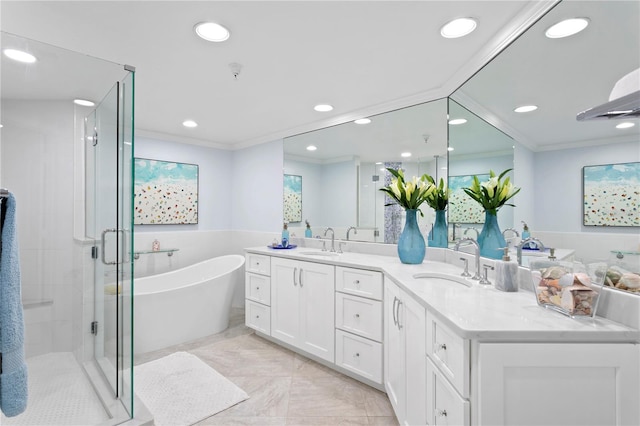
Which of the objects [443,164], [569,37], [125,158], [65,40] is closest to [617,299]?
[569,37]

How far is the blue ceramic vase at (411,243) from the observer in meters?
2.37

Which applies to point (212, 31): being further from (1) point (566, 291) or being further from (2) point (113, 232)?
(1) point (566, 291)

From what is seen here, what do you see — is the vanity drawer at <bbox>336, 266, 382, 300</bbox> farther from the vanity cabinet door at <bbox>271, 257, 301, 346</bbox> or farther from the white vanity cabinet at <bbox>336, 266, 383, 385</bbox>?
the vanity cabinet door at <bbox>271, 257, 301, 346</bbox>

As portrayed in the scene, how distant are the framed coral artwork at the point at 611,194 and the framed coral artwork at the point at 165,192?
4.12 m

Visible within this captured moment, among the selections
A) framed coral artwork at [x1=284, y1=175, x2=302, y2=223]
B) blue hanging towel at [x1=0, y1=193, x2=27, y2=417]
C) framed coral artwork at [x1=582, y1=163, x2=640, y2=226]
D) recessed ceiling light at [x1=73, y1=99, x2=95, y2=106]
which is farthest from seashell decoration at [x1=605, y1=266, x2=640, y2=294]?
recessed ceiling light at [x1=73, y1=99, x2=95, y2=106]

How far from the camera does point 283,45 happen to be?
6.05 ft

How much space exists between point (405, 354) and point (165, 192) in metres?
3.53

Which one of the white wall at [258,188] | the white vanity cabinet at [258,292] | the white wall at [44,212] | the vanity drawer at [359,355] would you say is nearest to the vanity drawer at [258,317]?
the white vanity cabinet at [258,292]

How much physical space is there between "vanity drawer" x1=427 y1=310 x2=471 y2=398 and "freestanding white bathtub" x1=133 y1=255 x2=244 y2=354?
249 cm

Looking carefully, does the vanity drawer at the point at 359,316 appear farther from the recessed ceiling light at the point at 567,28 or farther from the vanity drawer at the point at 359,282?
the recessed ceiling light at the point at 567,28

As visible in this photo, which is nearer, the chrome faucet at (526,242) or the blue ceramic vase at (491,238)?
the chrome faucet at (526,242)

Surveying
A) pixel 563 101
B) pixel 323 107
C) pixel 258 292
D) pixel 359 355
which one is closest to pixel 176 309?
pixel 258 292

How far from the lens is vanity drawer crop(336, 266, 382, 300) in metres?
2.24

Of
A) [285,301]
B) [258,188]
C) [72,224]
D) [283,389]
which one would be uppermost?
[258,188]
